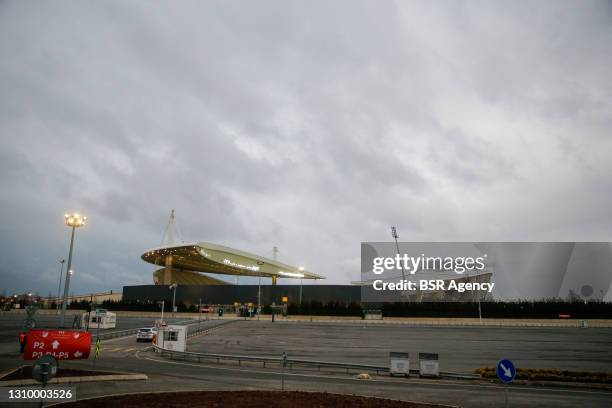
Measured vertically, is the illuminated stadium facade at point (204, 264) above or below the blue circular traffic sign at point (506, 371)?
above

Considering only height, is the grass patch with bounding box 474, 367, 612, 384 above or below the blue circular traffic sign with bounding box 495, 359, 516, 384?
below

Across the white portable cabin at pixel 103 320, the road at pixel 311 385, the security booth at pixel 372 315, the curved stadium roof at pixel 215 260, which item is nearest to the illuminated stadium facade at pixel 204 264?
the curved stadium roof at pixel 215 260

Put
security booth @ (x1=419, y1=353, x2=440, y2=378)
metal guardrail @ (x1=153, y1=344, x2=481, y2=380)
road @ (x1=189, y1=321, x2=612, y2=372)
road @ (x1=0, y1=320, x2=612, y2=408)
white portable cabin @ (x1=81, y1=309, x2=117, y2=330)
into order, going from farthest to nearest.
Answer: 1. white portable cabin @ (x1=81, y1=309, x2=117, y2=330)
2. road @ (x1=189, y1=321, x2=612, y2=372)
3. security booth @ (x1=419, y1=353, x2=440, y2=378)
4. metal guardrail @ (x1=153, y1=344, x2=481, y2=380)
5. road @ (x1=0, y1=320, x2=612, y2=408)

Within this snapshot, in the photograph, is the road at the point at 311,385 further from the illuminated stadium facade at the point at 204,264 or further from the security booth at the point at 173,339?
the illuminated stadium facade at the point at 204,264

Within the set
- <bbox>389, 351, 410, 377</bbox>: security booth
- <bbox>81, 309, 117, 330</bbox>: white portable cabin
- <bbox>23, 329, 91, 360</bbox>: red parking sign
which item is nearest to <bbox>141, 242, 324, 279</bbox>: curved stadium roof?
<bbox>81, 309, 117, 330</bbox>: white portable cabin

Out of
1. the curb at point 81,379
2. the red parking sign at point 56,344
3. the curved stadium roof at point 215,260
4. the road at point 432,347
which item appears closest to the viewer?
the red parking sign at point 56,344

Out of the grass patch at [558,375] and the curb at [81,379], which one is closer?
the curb at [81,379]

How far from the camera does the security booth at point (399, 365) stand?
72.8 feet

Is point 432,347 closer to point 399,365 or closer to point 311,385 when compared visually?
point 399,365

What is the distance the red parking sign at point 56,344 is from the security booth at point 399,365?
1379cm

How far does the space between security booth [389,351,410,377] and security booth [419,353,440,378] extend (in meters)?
0.67

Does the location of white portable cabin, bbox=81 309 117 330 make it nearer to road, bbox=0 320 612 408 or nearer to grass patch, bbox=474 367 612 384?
road, bbox=0 320 612 408

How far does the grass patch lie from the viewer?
20.0 meters

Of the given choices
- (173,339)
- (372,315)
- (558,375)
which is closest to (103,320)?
(173,339)
